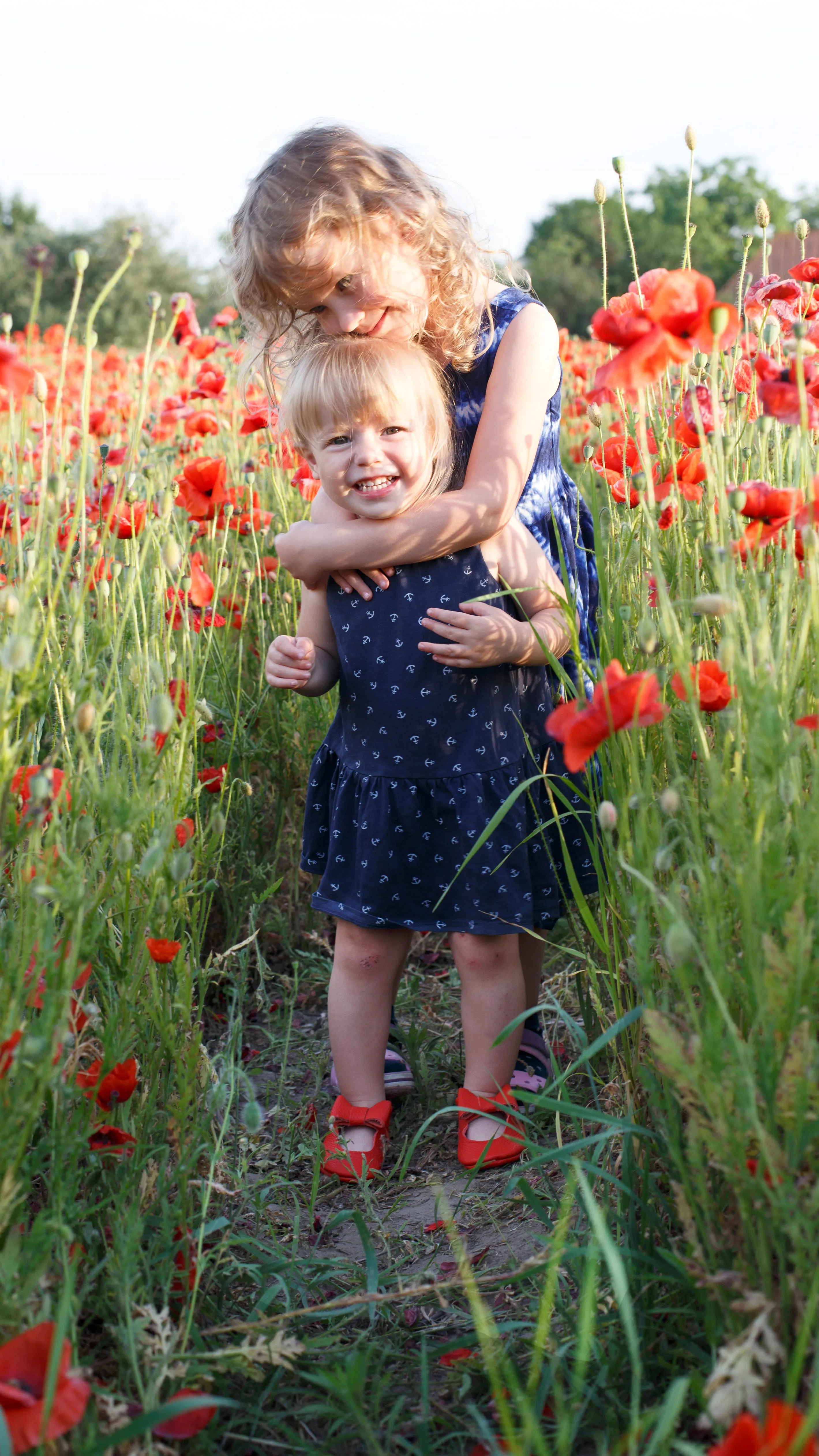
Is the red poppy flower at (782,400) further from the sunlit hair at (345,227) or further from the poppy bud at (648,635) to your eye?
the sunlit hair at (345,227)

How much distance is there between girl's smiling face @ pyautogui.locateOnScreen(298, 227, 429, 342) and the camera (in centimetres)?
168

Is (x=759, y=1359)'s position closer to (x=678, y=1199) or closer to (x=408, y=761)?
(x=678, y=1199)

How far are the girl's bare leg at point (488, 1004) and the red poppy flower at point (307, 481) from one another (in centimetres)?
130

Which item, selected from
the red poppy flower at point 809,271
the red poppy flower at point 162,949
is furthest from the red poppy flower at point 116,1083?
the red poppy flower at point 809,271

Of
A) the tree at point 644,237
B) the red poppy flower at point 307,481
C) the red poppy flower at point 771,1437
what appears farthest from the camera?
the tree at point 644,237

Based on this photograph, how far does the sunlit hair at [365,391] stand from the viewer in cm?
161

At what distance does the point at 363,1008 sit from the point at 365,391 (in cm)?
93

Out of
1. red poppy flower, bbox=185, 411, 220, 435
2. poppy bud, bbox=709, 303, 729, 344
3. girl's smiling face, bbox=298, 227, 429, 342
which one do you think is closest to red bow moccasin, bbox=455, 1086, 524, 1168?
poppy bud, bbox=709, 303, 729, 344

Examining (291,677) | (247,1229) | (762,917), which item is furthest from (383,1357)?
(291,677)

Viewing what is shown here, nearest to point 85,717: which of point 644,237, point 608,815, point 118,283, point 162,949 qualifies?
point 162,949

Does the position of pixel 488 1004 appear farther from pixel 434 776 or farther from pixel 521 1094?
pixel 521 1094

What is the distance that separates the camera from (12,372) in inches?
37.1

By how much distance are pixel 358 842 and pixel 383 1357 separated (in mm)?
716

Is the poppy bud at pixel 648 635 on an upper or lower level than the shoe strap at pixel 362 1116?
upper
